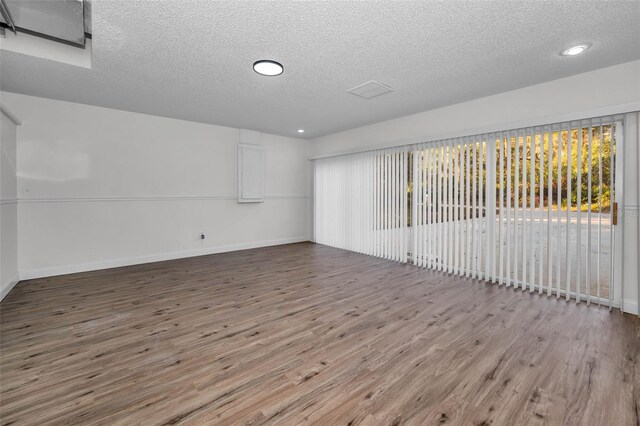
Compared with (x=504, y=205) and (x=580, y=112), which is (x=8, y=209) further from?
(x=580, y=112)

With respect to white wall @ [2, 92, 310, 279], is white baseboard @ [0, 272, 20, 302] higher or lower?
lower

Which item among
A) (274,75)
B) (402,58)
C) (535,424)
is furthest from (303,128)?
(535,424)

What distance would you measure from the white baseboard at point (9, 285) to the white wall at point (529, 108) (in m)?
5.10

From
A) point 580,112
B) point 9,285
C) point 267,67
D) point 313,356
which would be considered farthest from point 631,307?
point 9,285

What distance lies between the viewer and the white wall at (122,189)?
4.11 metres

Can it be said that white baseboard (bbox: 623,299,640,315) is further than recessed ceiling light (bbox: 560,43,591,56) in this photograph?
Yes

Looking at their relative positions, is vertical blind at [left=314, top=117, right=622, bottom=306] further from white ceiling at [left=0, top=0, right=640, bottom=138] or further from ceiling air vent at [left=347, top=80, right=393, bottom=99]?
ceiling air vent at [left=347, top=80, right=393, bottom=99]

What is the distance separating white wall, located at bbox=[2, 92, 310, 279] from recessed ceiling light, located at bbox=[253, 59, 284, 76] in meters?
2.97

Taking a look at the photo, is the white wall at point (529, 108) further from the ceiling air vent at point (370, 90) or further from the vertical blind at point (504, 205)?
the ceiling air vent at point (370, 90)

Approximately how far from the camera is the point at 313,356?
213 centimetres

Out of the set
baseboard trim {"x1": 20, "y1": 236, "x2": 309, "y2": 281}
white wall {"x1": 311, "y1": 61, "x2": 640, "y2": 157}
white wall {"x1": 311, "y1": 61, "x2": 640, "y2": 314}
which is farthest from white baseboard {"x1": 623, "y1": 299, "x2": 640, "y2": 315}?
baseboard trim {"x1": 20, "y1": 236, "x2": 309, "y2": 281}

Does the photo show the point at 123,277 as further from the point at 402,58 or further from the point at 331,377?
the point at 402,58

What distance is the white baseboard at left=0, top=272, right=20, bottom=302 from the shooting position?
3305 mm

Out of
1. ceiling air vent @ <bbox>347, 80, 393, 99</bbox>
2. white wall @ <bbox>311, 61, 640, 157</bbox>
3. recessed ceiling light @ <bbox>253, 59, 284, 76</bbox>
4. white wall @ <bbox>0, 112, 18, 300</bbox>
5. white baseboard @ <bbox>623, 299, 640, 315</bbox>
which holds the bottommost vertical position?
white baseboard @ <bbox>623, 299, 640, 315</bbox>
